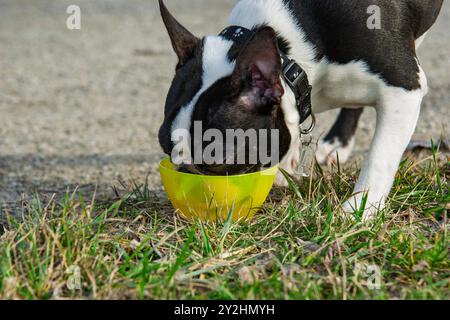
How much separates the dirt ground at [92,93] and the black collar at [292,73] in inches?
45.8

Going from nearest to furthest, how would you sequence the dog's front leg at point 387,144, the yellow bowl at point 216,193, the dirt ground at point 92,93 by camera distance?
1. the yellow bowl at point 216,193
2. the dog's front leg at point 387,144
3. the dirt ground at point 92,93

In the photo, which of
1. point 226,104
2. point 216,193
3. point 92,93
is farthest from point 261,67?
point 92,93

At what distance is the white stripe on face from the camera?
109 inches

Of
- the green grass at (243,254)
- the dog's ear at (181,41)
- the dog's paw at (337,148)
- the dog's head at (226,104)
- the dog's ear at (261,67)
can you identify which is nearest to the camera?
the green grass at (243,254)

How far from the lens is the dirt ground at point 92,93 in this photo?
445cm

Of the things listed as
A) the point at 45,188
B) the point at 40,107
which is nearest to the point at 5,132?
the point at 40,107

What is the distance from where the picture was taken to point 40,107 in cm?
609

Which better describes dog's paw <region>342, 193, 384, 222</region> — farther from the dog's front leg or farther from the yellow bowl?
the yellow bowl

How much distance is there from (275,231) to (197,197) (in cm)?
34

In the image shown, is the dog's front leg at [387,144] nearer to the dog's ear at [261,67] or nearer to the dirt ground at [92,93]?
the dog's ear at [261,67]

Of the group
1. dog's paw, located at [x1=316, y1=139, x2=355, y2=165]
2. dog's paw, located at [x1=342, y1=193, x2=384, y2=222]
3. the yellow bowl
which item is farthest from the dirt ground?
dog's paw, located at [x1=342, y1=193, x2=384, y2=222]

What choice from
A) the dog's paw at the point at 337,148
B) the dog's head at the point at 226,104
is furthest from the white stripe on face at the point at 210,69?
the dog's paw at the point at 337,148

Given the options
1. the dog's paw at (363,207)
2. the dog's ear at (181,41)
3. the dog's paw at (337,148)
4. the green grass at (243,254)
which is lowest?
the green grass at (243,254)

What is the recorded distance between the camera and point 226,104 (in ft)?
9.16
